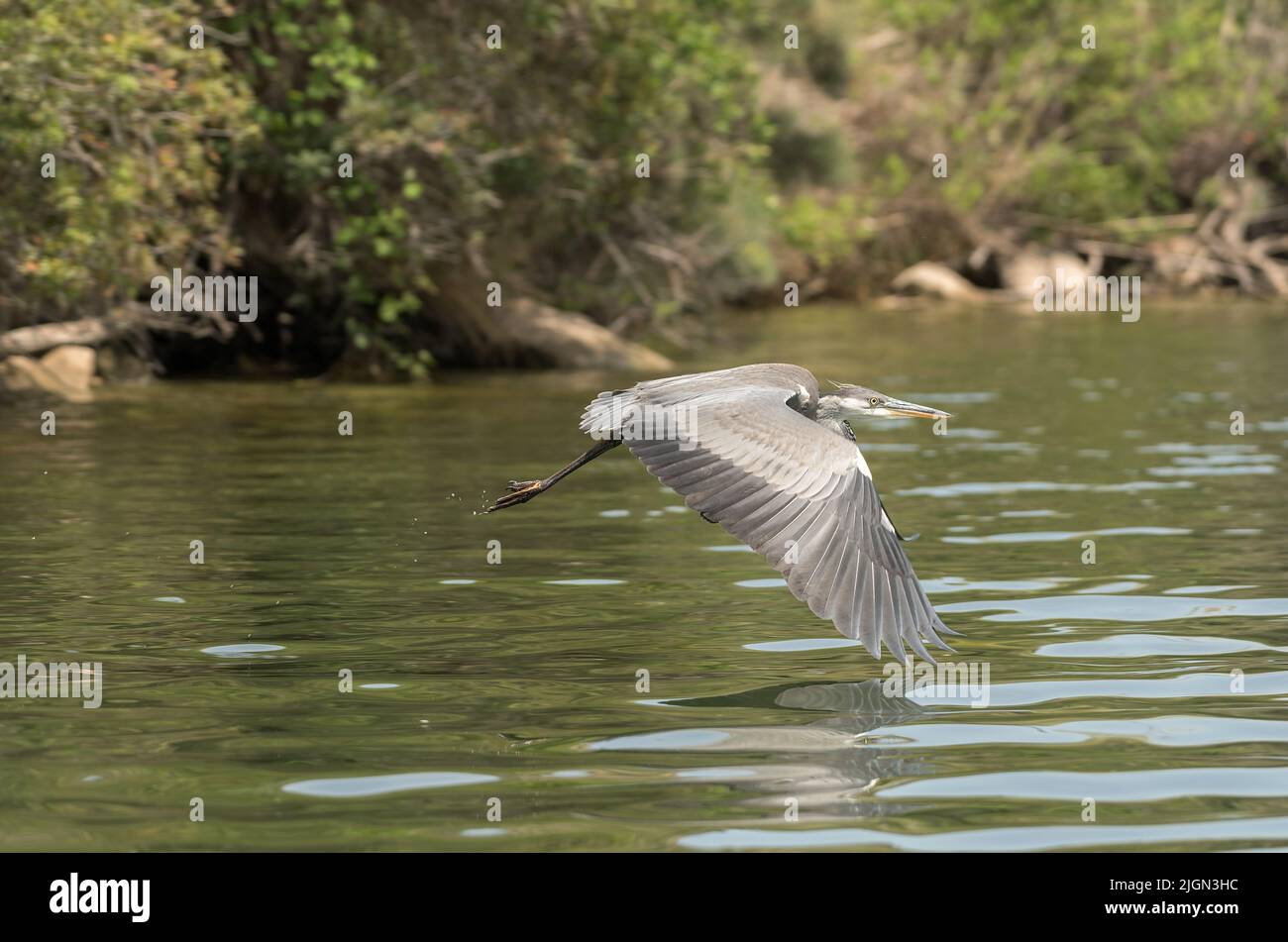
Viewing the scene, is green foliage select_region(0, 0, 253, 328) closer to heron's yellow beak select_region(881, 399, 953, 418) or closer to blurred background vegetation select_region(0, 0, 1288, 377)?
blurred background vegetation select_region(0, 0, 1288, 377)

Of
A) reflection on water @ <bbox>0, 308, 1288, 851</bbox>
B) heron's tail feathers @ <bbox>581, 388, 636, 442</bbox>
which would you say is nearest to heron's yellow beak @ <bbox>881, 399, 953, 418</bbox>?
reflection on water @ <bbox>0, 308, 1288, 851</bbox>

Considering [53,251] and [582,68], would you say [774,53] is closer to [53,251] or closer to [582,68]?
[582,68]

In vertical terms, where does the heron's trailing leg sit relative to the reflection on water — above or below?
above

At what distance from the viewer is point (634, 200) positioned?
20656mm

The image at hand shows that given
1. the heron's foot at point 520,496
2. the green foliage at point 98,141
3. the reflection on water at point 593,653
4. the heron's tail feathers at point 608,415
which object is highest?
the green foliage at point 98,141

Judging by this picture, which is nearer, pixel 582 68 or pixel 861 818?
pixel 861 818

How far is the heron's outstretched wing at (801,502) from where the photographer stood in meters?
6.47

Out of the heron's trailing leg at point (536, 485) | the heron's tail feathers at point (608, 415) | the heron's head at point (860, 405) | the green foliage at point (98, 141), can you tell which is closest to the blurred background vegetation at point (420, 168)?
the green foliage at point (98, 141)

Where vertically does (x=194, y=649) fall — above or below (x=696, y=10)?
below

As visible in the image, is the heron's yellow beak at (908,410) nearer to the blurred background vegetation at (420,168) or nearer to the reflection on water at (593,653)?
the reflection on water at (593,653)

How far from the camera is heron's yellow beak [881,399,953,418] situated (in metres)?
8.00

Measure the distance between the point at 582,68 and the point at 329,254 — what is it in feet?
11.0

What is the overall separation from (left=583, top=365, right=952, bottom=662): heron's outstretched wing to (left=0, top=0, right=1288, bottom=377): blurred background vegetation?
8102mm
